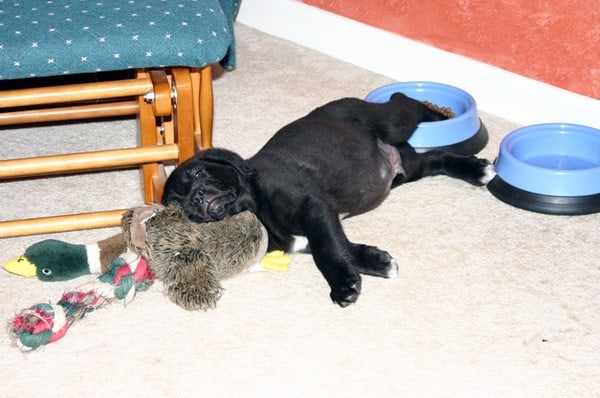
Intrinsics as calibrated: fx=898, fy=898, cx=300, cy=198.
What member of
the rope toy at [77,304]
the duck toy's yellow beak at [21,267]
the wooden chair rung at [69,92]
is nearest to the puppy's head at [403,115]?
the wooden chair rung at [69,92]

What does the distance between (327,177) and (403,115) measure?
1.13ft

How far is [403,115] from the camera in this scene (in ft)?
7.34

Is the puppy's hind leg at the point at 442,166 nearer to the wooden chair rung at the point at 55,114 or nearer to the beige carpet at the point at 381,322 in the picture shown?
the beige carpet at the point at 381,322

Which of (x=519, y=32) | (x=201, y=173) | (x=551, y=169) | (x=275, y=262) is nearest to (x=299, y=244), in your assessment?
(x=275, y=262)

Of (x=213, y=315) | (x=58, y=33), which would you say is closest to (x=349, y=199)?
(x=213, y=315)

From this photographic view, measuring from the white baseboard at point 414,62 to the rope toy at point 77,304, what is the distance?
4.10 feet

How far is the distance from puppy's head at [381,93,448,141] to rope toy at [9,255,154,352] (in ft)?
2.40

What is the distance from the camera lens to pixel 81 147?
2479 millimetres

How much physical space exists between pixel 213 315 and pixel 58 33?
655 mm

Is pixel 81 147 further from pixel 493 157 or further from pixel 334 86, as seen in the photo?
pixel 493 157

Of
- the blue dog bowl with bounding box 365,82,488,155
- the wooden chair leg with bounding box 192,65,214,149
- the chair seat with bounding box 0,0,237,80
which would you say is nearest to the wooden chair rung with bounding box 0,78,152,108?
the chair seat with bounding box 0,0,237,80

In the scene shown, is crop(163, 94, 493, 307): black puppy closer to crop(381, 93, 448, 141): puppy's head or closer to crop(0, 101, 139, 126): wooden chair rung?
crop(381, 93, 448, 141): puppy's head

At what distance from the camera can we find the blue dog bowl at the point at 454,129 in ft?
7.63

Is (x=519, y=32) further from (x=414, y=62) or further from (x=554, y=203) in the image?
(x=554, y=203)
